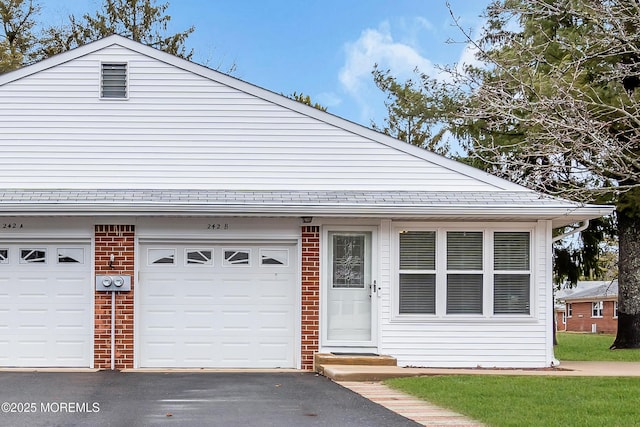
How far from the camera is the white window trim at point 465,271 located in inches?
555

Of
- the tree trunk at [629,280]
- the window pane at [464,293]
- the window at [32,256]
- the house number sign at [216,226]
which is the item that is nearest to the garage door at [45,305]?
the window at [32,256]

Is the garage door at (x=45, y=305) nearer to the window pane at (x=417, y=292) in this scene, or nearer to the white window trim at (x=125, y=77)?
the white window trim at (x=125, y=77)

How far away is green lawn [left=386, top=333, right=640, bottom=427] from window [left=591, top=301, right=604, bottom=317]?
37539 mm

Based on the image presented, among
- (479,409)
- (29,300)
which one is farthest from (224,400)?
(29,300)

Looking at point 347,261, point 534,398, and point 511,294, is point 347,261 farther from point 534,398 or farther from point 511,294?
point 534,398

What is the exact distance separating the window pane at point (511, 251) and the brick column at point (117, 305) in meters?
5.77

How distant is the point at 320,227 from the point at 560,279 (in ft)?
41.9

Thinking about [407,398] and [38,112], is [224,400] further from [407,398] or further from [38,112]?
[38,112]

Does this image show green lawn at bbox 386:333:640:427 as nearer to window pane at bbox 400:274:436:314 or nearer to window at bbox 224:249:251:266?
window pane at bbox 400:274:436:314

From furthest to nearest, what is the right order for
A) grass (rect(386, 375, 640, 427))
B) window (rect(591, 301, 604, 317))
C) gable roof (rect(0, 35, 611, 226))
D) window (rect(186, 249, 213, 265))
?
window (rect(591, 301, 604, 317))
gable roof (rect(0, 35, 611, 226))
window (rect(186, 249, 213, 265))
grass (rect(386, 375, 640, 427))

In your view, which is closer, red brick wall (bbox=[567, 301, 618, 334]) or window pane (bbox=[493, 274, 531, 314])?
window pane (bbox=[493, 274, 531, 314])

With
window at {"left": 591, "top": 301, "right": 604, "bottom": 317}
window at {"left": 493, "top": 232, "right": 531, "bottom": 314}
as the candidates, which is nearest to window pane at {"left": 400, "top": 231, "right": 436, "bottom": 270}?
window at {"left": 493, "top": 232, "right": 531, "bottom": 314}

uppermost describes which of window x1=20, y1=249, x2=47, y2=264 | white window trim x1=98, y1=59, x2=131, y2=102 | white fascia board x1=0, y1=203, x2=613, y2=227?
white window trim x1=98, y1=59, x2=131, y2=102

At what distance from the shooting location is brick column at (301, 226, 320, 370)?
13953 mm
